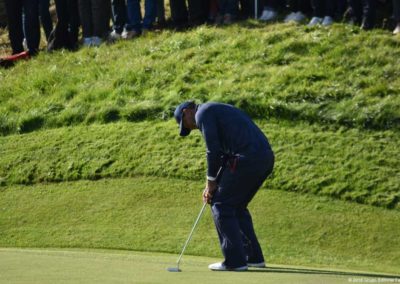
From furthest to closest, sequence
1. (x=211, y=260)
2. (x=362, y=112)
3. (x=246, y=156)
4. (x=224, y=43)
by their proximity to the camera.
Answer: (x=224, y=43)
(x=362, y=112)
(x=211, y=260)
(x=246, y=156)

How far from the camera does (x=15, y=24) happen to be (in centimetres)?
2066

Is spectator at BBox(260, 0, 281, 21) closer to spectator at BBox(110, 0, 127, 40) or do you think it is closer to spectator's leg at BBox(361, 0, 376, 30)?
spectator's leg at BBox(361, 0, 376, 30)

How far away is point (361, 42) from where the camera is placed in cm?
1669

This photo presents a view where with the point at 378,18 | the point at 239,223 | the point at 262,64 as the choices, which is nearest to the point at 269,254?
the point at 239,223

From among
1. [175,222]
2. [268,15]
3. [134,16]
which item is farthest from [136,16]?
[175,222]

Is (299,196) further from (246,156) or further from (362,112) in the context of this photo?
(246,156)

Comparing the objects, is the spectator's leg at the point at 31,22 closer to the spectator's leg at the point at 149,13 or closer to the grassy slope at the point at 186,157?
the spectator's leg at the point at 149,13

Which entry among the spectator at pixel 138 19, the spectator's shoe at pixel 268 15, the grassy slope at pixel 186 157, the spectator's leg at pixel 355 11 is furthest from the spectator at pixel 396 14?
the spectator at pixel 138 19

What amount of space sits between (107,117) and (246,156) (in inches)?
307

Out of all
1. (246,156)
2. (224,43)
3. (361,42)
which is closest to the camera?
(246,156)

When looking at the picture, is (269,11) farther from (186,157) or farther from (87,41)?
(186,157)

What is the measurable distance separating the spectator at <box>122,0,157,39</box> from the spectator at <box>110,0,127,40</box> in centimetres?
18

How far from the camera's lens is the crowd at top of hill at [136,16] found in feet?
57.6

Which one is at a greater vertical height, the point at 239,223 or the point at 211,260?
the point at 239,223
